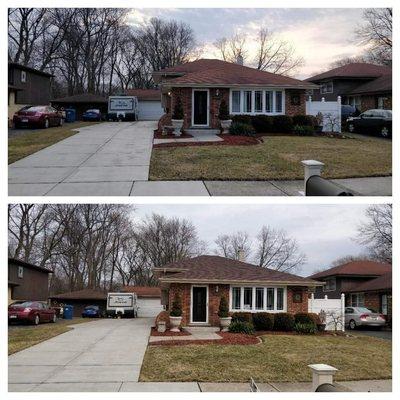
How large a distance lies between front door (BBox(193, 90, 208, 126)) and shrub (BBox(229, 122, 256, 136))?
6.20 ft

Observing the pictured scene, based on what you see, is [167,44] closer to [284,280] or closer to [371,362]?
[284,280]

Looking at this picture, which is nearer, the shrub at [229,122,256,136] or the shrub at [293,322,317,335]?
the shrub at [293,322,317,335]

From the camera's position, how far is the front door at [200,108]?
2277 centimetres

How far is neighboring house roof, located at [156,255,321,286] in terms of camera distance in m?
17.9

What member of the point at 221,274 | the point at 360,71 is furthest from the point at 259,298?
the point at 360,71

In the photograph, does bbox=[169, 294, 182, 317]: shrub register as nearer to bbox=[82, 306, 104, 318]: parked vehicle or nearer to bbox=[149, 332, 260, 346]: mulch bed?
bbox=[149, 332, 260, 346]: mulch bed

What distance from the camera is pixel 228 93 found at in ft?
75.3

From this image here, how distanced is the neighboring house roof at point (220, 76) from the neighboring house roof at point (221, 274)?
7641 mm

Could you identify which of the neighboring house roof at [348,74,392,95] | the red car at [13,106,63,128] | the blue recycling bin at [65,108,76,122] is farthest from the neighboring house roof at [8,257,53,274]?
the neighboring house roof at [348,74,392,95]

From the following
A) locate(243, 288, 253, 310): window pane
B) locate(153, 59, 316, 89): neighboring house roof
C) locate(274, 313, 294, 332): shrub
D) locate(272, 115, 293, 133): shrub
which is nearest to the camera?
locate(274, 313, 294, 332): shrub

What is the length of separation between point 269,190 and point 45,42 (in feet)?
25.7

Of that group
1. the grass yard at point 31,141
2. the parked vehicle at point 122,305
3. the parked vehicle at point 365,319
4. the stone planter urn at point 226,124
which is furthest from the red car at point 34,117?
the parked vehicle at point 365,319

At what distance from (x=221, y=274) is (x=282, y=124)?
297 inches

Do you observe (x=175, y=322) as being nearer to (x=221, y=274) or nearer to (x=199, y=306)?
(x=199, y=306)
